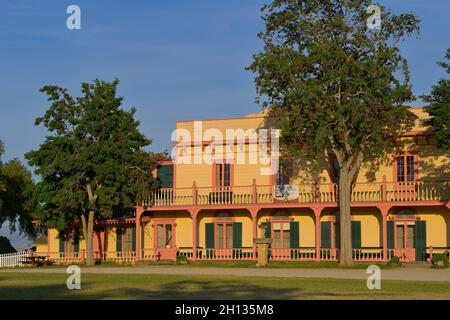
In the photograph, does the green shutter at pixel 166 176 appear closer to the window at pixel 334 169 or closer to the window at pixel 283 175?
the window at pixel 283 175

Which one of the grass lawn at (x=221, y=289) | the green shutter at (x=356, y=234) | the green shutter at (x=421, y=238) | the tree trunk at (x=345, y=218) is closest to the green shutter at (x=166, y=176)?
the green shutter at (x=356, y=234)

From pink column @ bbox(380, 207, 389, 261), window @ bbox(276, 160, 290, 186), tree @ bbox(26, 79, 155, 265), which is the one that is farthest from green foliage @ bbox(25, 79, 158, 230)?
pink column @ bbox(380, 207, 389, 261)

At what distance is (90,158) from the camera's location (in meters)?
50.4

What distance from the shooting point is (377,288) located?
26.8m

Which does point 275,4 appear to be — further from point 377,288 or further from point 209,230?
point 377,288

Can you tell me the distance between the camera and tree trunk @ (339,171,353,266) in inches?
1791

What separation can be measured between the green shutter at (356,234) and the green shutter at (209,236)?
7996 mm

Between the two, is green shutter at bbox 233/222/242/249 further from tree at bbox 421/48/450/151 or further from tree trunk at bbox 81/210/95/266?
tree at bbox 421/48/450/151

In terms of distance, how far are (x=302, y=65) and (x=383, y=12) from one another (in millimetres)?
4788

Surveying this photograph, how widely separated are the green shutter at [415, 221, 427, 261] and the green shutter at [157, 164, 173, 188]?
14.2 m

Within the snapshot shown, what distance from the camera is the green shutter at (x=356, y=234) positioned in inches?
1930

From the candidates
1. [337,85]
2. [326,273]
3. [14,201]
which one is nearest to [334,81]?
[337,85]

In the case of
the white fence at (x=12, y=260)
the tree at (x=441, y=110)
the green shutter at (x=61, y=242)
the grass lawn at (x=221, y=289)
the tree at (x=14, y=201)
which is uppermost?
the tree at (x=441, y=110)
